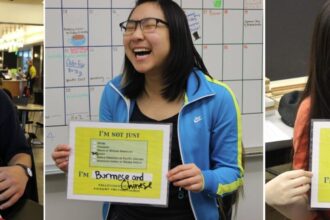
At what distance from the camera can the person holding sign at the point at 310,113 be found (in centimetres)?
103

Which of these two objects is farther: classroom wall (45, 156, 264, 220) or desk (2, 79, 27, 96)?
desk (2, 79, 27, 96)

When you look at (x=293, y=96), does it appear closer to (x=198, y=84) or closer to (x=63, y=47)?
(x=198, y=84)

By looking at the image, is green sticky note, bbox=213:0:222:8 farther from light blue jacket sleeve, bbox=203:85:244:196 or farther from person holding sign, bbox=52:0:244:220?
light blue jacket sleeve, bbox=203:85:244:196

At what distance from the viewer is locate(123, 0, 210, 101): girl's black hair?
3.73 ft

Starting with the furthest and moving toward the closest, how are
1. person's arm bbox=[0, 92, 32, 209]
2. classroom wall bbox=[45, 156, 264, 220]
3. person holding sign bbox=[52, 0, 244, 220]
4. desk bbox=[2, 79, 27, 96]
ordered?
desk bbox=[2, 79, 27, 96]
classroom wall bbox=[45, 156, 264, 220]
person's arm bbox=[0, 92, 32, 209]
person holding sign bbox=[52, 0, 244, 220]

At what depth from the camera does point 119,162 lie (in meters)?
1.04

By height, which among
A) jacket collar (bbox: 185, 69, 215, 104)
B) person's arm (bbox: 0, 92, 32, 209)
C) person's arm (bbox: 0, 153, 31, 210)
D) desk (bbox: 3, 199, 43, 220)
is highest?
jacket collar (bbox: 185, 69, 215, 104)

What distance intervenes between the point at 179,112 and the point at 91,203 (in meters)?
0.86

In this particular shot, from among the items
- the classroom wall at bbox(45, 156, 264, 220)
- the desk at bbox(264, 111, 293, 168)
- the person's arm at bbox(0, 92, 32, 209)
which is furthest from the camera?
the classroom wall at bbox(45, 156, 264, 220)

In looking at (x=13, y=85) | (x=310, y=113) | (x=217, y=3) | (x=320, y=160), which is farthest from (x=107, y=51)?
(x=13, y=85)

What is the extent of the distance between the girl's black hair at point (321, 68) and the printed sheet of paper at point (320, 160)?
4.8 inches

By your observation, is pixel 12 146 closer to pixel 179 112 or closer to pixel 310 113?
pixel 179 112

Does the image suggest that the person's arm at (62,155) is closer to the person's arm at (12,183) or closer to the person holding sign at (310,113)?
the person's arm at (12,183)

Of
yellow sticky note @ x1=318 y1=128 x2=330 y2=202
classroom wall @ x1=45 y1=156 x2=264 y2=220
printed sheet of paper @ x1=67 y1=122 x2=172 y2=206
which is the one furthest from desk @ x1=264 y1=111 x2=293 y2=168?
printed sheet of paper @ x1=67 y1=122 x2=172 y2=206
